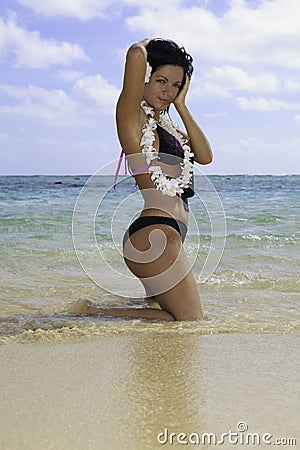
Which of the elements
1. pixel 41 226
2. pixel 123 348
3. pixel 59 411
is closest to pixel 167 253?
pixel 123 348

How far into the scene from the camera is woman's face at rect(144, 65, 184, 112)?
153 inches

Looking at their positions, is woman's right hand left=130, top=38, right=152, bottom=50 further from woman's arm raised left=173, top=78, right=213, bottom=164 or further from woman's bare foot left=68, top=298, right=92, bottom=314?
woman's bare foot left=68, top=298, right=92, bottom=314

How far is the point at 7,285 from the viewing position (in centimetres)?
505

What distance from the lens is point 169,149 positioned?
13.2 feet

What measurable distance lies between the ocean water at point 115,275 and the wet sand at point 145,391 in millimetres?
342

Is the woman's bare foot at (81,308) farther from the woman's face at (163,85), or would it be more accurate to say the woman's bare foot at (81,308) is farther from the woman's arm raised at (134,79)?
the woman's face at (163,85)

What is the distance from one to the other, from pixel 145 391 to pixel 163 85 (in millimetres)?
2259

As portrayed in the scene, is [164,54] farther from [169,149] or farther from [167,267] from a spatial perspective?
[167,267]

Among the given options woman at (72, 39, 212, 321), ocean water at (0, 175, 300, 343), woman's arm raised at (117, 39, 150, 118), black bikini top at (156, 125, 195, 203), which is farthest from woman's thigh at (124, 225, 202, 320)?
woman's arm raised at (117, 39, 150, 118)

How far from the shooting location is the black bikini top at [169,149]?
4.00m

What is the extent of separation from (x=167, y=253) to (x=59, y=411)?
187 cm

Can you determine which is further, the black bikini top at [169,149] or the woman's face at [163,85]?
the black bikini top at [169,149]

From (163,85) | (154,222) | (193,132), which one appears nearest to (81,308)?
(154,222)

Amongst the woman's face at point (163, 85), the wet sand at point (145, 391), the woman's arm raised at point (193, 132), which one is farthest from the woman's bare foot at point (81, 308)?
the woman's face at point (163, 85)
